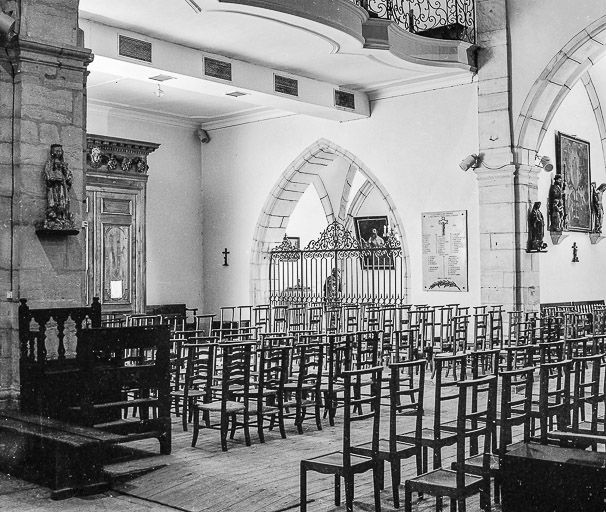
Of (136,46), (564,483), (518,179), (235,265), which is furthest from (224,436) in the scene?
(235,265)

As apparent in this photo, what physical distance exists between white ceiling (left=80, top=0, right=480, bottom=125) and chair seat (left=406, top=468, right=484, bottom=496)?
6.51m

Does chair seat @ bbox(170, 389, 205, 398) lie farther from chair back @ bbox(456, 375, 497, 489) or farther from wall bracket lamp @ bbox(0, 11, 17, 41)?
wall bracket lamp @ bbox(0, 11, 17, 41)

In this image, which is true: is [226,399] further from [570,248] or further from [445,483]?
[570,248]

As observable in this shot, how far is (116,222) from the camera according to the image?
13188 mm

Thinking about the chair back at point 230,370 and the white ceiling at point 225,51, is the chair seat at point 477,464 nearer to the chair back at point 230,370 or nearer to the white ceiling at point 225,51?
the chair back at point 230,370

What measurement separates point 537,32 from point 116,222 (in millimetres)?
7130

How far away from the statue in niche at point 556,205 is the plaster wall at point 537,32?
193 cm

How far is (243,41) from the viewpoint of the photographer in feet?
35.4

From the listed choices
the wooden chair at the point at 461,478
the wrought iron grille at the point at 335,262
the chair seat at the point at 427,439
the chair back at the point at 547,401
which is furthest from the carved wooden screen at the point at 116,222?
the wooden chair at the point at 461,478

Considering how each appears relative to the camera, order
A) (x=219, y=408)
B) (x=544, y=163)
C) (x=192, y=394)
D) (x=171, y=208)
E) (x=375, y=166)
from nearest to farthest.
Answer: (x=219, y=408), (x=192, y=394), (x=544, y=163), (x=375, y=166), (x=171, y=208)

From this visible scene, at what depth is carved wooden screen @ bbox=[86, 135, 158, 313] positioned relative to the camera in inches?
506

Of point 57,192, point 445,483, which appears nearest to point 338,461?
point 445,483

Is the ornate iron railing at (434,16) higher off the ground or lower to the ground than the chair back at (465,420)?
higher

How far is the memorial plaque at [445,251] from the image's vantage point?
41.9ft
